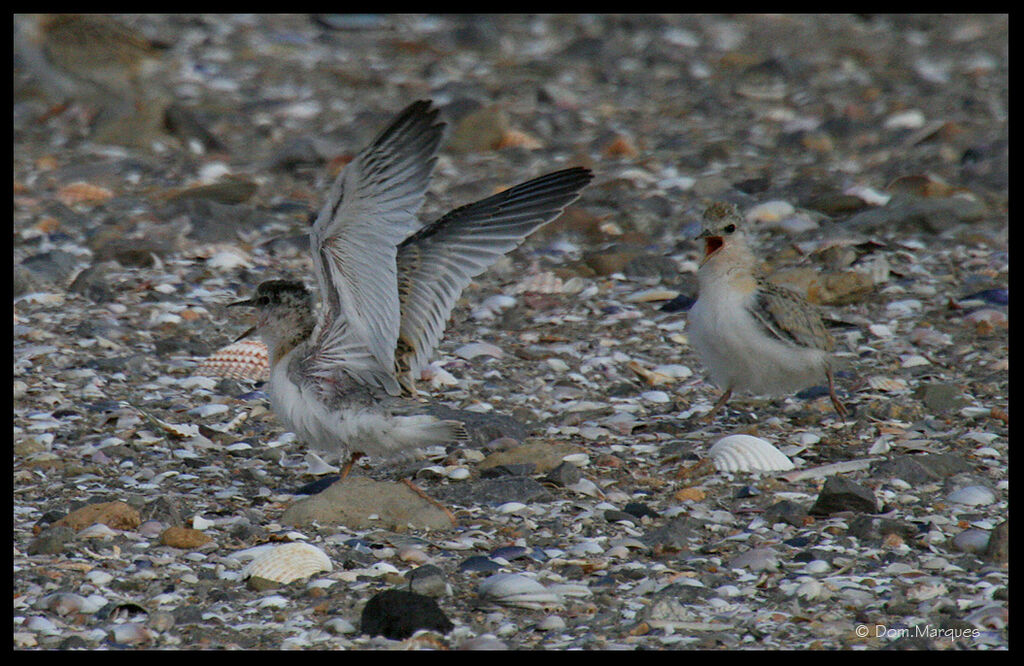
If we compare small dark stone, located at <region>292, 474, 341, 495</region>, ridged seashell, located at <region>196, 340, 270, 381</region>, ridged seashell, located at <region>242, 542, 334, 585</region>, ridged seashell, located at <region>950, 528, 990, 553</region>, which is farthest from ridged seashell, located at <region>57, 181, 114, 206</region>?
ridged seashell, located at <region>950, 528, 990, 553</region>

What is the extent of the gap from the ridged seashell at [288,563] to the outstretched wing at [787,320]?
219 cm

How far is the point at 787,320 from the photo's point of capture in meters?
5.26

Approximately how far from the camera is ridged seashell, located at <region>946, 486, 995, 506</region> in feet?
14.5

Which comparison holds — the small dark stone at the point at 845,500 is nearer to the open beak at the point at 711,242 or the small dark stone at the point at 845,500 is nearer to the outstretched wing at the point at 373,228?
the open beak at the point at 711,242

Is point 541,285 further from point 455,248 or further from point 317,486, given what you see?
point 317,486

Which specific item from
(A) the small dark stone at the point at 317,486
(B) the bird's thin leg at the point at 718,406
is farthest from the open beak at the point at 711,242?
(A) the small dark stone at the point at 317,486

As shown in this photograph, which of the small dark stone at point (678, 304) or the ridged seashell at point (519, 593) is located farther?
the small dark stone at point (678, 304)

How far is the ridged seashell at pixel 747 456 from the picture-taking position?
15.4ft

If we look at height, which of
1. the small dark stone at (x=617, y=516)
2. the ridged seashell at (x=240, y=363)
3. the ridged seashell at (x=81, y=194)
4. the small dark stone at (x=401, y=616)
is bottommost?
the small dark stone at (x=401, y=616)

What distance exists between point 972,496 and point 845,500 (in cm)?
46

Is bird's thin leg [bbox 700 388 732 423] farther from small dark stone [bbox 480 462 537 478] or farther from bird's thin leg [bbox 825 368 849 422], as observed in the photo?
small dark stone [bbox 480 462 537 478]

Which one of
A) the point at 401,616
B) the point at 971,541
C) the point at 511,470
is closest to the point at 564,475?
the point at 511,470

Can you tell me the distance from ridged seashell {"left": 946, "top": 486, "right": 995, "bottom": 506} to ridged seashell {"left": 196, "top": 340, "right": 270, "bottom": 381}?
282 cm
